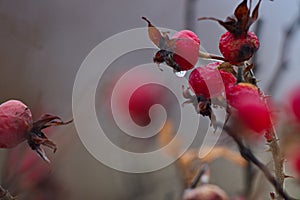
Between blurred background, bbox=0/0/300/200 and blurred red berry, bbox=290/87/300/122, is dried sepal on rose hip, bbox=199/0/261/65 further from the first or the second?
blurred background, bbox=0/0/300/200

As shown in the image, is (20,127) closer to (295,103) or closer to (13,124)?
(13,124)

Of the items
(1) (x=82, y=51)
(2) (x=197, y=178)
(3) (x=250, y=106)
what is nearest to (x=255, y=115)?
(3) (x=250, y=106)

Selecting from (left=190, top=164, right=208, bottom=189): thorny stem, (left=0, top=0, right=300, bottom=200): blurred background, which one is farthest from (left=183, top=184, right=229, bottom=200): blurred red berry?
(left=0, top=0, right=300, bottom=200): blurred background

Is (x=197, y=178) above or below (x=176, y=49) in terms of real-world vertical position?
below

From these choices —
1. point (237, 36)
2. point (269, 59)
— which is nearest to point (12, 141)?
point (237, 36)

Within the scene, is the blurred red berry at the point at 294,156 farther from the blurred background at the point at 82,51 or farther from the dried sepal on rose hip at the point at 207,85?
the blurred background at the point at 82,51

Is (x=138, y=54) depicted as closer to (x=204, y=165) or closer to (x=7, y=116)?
(x=204, y=165)
